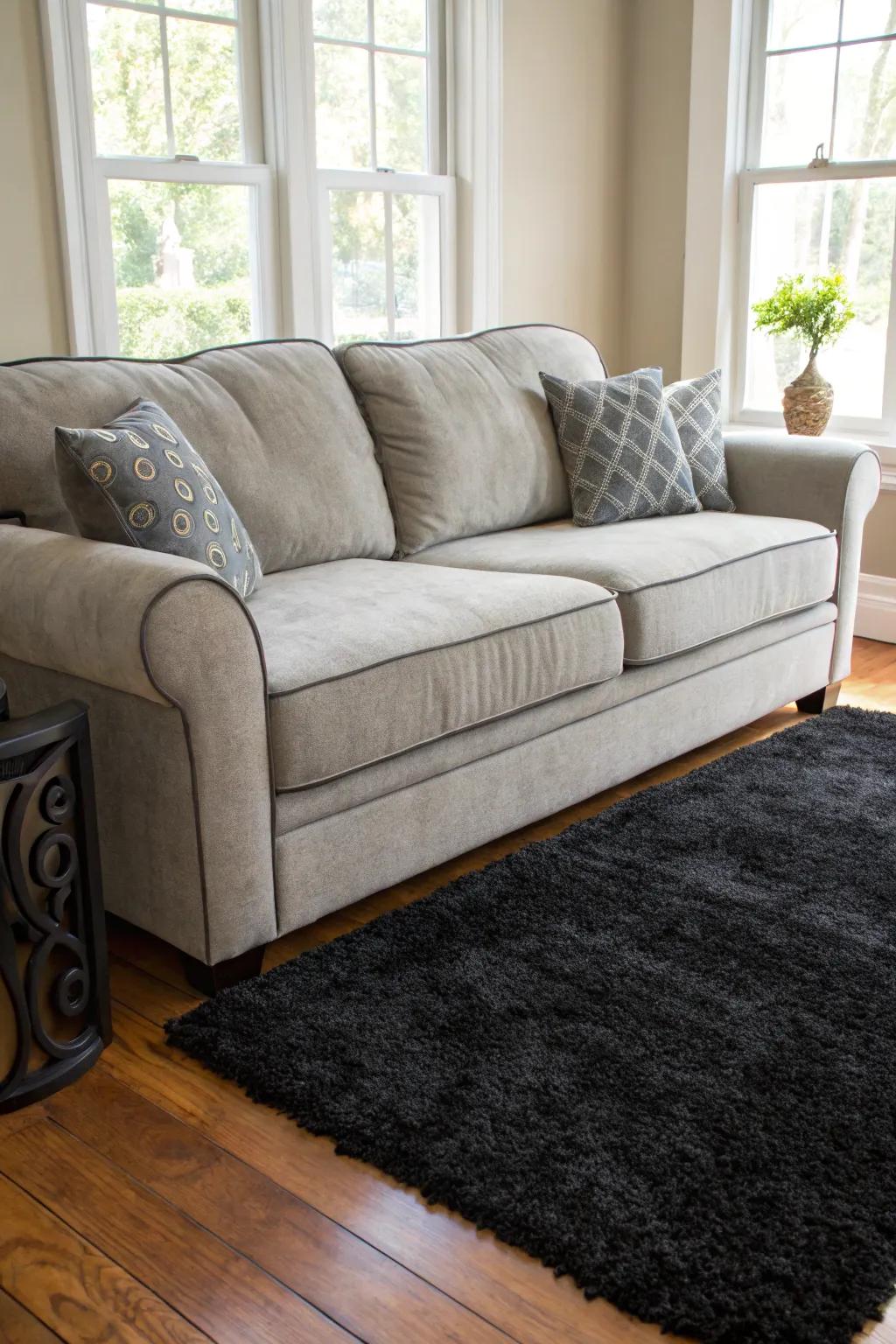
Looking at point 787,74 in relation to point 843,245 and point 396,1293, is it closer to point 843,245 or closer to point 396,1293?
point 843,245

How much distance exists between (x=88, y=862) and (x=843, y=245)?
11.6 ft

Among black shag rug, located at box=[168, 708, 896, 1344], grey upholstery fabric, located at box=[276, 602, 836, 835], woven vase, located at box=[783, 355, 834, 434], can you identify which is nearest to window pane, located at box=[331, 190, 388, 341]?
woven vase, located at box=[783, 355, 834, 434]

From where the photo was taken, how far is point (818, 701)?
3.51 meters

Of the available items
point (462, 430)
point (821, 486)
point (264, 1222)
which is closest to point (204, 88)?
point (462, 430)

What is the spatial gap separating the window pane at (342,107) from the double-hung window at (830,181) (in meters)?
1.42

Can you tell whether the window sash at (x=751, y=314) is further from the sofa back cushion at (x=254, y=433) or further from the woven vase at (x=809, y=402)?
the sofa back cushion at (x=254, y=433)

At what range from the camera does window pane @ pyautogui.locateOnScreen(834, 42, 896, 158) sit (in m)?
4.11

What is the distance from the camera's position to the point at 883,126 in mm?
4148

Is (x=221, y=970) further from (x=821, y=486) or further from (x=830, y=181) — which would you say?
(x=830, y=181)

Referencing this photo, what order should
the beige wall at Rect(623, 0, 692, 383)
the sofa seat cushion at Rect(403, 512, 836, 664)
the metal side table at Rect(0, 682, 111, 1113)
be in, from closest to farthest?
the metal side table at Rect(0, 682, 111, 1113) → the sofa seat cushion at Rect(403, 512, 836, 664) → the beige wall at Rect(623, 0, 692, 383)

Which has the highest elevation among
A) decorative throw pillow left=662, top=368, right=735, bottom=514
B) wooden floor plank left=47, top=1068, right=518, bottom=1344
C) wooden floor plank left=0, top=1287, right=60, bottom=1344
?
decorative throw pillow left=662, top=368, right=735, bottom=514

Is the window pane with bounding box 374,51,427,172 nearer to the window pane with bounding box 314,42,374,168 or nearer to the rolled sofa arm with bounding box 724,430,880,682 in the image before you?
the window pane with bounding box 314,42,374,168

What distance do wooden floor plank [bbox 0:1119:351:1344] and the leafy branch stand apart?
3270 mm

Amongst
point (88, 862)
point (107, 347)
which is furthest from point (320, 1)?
point (88, 862)
